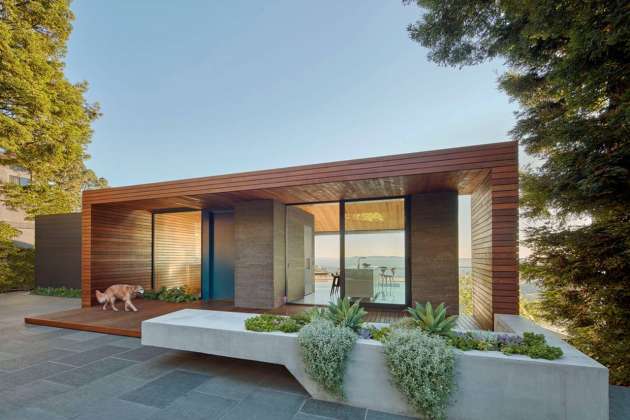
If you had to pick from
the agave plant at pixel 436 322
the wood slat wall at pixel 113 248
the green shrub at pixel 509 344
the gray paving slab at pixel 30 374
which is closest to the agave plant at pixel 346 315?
the agave plant at pixel 436 322

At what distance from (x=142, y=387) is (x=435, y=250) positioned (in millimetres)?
5261

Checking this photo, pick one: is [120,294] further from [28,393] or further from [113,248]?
[28,393]

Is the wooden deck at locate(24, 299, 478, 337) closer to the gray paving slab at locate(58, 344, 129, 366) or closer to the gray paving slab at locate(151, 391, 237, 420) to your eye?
the gray paving slab at locate(58, 344, 129, 366)

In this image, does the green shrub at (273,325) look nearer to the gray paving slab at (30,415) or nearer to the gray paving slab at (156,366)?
the gray paving slab at (156,366)

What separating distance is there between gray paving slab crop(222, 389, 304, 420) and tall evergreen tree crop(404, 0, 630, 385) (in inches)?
158

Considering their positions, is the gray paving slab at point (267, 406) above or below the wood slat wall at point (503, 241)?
below

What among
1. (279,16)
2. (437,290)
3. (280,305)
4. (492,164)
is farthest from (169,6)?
(437,290)

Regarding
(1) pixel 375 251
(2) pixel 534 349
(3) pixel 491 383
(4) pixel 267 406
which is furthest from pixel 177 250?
(2) pixel 534 349

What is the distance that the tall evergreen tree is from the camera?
120 inches

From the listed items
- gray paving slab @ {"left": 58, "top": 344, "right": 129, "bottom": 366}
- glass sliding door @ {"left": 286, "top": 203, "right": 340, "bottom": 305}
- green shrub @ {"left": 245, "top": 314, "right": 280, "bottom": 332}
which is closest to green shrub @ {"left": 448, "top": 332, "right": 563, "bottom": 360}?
green shrub @ {"left": 245, "top": 314, "right": 280, "bottom": 332}

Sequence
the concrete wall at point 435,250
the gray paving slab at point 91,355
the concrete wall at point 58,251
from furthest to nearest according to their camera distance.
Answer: the concrete wall at point 58,251 → the concrete wall at point 435,250 → the gray paving slab at point 91,355

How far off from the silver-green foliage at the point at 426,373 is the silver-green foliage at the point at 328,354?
45cm

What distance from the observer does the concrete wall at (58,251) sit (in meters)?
9.36

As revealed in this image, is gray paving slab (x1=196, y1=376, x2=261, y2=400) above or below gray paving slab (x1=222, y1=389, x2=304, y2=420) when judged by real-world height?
below
